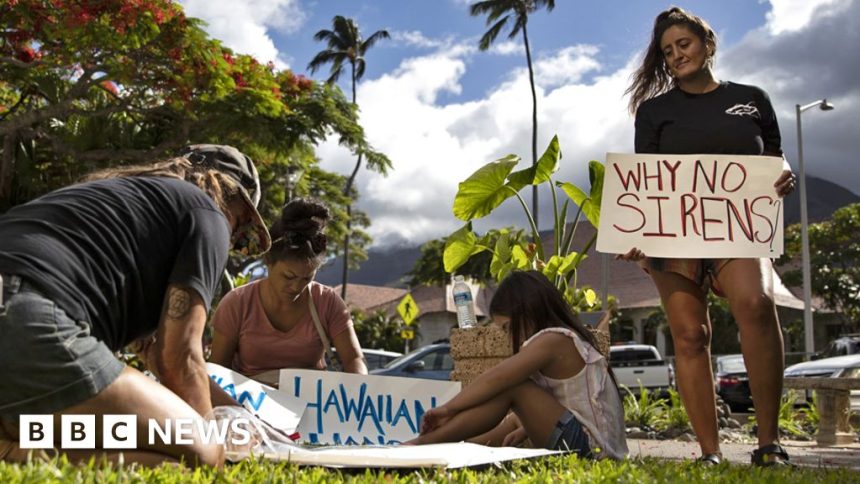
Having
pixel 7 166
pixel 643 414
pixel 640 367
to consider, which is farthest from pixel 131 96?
pixel 640 367

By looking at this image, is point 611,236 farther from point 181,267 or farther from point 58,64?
point 58,64

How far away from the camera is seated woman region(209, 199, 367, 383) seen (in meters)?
→ 5.02

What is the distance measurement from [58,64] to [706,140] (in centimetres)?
1473

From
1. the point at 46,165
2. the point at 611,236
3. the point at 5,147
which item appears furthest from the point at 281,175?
the point at 611,236

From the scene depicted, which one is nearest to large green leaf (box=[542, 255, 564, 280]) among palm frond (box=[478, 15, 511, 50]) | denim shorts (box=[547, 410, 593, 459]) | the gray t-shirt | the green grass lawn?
denim shorts (box=[547, 410, 593, 459])

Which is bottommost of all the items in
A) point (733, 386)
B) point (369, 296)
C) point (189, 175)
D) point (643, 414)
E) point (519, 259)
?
point (733, 386)

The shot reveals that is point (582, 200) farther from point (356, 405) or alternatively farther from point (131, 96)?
point (131, 96)

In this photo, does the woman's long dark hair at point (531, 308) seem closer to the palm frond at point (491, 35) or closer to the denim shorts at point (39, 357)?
the denim shorts at point (39, 357)

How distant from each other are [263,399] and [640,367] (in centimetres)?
2101

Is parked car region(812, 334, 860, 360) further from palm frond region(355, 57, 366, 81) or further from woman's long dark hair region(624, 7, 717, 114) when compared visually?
palm frond region(355, 57, 366, 81)

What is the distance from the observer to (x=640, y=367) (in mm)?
24500

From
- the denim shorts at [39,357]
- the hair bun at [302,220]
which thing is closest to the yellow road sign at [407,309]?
the hair bun at [302,220]

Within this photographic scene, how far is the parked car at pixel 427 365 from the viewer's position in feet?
52.0

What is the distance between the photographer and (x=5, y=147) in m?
17.5
